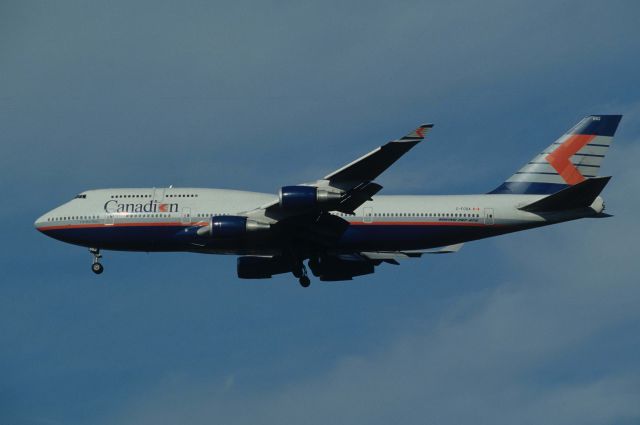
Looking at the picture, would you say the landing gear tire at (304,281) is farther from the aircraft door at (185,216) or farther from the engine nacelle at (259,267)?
the aircraft door at (185,216)

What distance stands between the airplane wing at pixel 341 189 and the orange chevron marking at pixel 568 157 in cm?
1409

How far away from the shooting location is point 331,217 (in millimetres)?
55156

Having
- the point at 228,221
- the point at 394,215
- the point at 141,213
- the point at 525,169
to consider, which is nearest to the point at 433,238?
the point at 394,215

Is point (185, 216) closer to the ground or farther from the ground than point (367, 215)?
farther from the ground

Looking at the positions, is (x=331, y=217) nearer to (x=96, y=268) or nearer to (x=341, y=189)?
(x=341, y=189)

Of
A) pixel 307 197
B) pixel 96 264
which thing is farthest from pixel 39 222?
pixel 307 197

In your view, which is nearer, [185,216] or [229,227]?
[229,227]

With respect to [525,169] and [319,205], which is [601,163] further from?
[319,205]

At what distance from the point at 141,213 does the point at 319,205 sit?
11.6 metres

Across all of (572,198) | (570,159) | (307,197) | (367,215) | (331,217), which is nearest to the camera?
(307,197)

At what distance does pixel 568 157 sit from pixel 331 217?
15425 mm

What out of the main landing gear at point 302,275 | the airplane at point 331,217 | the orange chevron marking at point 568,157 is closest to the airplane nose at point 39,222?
the airplane at point 331,217

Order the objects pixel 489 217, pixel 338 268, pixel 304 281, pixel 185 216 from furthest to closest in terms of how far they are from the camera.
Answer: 1. pixel 338 268
2. pixel 304 281
3. pixel 185 216
4. pixel 489 217

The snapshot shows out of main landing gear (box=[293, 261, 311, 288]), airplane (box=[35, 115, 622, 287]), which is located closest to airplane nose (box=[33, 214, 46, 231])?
airplane (box=[35, 115, 622, 287])
